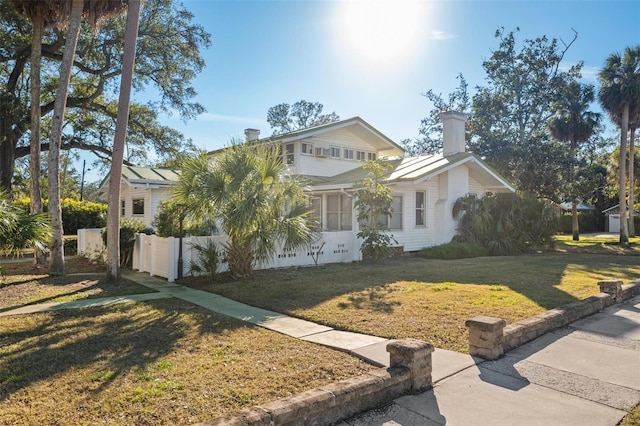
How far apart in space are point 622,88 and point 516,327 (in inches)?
966

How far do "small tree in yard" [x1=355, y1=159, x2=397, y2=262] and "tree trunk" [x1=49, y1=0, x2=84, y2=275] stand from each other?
881cm

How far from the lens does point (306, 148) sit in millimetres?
19844

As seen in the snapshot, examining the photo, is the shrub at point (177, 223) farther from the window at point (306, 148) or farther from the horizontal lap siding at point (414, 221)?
the window at point (306, 148)

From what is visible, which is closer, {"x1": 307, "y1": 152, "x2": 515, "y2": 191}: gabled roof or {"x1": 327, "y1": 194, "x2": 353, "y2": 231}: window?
{"x1": 307, "y1": 152, "x2": 515, "y2": 191}: gabled roof

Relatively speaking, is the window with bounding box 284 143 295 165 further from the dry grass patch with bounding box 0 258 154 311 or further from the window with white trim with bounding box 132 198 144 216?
the dry grass patch with bounding box 0 258 154 311

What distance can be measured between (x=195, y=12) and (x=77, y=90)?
793cm

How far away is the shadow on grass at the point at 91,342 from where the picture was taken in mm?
4453

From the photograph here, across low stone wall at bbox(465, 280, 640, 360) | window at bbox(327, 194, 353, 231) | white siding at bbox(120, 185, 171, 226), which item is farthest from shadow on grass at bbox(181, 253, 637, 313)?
white siding at bbox(120, 185, 171, 226)

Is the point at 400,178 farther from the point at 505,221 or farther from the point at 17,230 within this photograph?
the point at 17,230

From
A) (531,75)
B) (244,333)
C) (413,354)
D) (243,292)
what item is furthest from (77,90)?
(531,75)

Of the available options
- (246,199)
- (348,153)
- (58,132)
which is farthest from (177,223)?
(348,153)

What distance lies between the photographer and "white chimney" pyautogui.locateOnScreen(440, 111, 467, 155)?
2036 centimetres

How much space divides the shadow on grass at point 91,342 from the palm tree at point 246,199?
2782mm

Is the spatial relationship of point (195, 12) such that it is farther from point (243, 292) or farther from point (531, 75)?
point (531, 75)
